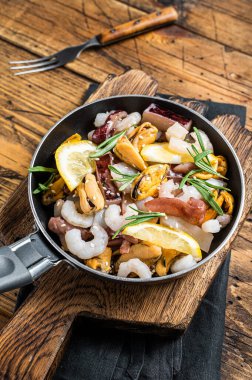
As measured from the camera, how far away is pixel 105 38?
2.50 meters

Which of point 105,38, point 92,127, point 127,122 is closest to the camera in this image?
point 127,122

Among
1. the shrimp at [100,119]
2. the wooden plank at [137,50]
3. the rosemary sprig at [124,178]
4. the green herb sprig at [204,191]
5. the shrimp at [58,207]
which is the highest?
the wooden plank at [137,50]

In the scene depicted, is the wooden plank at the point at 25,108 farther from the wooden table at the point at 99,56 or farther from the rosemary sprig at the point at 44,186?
the rosemary sprig at the point at 44,186

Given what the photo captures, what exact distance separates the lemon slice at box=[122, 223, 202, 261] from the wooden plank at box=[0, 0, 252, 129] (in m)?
0.94

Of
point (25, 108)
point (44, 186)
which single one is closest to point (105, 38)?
point (25, 108)

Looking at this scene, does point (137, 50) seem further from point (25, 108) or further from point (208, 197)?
point (208, 197)

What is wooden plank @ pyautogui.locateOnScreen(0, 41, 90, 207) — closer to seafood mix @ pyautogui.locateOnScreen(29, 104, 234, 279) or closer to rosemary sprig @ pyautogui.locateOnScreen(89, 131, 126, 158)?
seafood mix @ pyautogui.locateOnScreen(29, 104, 234, 279)

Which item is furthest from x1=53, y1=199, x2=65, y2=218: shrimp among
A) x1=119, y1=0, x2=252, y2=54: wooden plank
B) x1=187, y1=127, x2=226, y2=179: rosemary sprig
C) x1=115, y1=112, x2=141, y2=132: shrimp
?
x1=119, y1=0, x2=252, y2=54: wooden plank

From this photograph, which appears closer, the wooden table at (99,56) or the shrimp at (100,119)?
the shrimp at (100,119)

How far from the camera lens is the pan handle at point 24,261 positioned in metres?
1.52

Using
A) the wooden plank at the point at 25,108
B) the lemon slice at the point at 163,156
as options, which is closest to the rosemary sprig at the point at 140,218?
the lemon slice at the point at 163,156

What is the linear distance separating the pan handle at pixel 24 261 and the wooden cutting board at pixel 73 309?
0.20 m

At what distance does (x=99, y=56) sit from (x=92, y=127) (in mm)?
643

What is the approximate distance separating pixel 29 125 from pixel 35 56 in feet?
1.31
